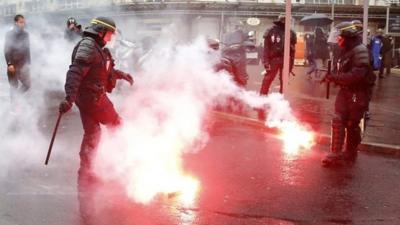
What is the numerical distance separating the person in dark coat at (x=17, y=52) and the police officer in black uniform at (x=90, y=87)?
5.18 meters

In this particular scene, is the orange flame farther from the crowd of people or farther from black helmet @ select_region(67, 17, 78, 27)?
black helmet @ select_region(67, 17, 78, 27)

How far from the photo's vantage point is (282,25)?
1059cm

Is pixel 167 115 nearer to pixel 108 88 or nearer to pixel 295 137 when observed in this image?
pixel 295 137

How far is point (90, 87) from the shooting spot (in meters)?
5.32

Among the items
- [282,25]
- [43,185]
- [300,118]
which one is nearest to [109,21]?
[43,185]

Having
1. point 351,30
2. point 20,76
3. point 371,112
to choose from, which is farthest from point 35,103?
point 351,30

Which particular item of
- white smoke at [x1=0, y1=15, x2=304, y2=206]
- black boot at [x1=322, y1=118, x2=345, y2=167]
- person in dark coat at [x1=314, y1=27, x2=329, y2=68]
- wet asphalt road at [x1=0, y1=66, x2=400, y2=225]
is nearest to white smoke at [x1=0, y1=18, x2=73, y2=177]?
white smoke at [x1=0, y1=15, x2=304, y2=206]

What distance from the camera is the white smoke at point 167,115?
5.65m

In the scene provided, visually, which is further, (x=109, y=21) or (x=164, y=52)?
(x=164, y=52)

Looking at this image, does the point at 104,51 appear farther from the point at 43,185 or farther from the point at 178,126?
the point at 178,126

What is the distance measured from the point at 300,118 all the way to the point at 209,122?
5.51ft

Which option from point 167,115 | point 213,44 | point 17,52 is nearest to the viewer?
point 167,115

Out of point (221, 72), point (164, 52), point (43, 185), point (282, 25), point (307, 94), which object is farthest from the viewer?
point (164, 52)

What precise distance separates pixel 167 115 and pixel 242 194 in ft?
13.8
